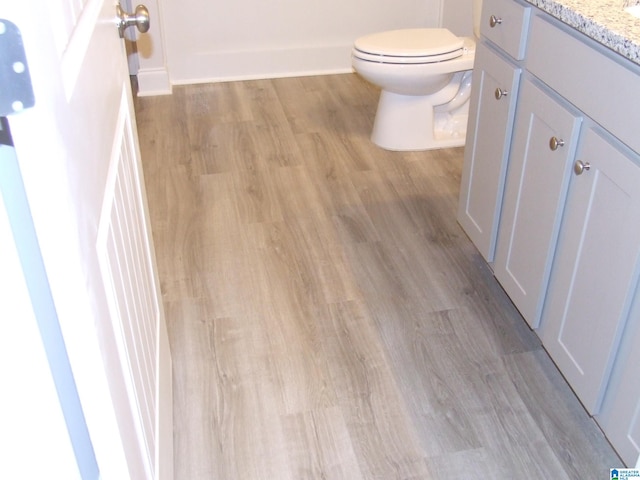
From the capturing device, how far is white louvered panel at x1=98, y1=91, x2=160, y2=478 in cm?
95

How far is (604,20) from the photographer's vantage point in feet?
4.58

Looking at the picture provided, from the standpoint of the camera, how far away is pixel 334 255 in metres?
2.31

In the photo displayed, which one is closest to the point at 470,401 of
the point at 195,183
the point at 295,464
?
the point at 295,464

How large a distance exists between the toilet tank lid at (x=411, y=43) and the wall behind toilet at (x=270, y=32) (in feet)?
3.01

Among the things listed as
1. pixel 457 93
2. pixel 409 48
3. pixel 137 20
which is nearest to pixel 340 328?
pixel 137 20

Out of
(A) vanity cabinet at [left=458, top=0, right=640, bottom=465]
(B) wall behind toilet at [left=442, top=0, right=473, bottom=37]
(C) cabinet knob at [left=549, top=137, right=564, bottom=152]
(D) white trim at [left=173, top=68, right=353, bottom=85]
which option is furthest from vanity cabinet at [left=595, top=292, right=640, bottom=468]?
(D) white trim at [left=173, top=68, right=353, bottom=85]

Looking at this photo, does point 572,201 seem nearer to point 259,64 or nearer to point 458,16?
point 458,16

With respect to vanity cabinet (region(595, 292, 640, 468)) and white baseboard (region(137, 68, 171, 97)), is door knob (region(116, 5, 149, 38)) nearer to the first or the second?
vanity cabinet (region(595, 292, 640, 468))

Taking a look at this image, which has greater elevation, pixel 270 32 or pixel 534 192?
pixel 534 192

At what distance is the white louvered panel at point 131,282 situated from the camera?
3.11 ft

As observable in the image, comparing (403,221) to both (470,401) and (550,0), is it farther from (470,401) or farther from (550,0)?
(550,0)

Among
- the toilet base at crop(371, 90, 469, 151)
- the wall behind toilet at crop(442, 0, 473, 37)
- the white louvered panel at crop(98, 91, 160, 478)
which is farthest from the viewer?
the wall behind toilet at crop(442, 0, 473, 37)

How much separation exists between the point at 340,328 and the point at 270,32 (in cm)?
227

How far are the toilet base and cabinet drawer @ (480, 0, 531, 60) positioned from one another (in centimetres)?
98
